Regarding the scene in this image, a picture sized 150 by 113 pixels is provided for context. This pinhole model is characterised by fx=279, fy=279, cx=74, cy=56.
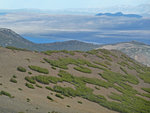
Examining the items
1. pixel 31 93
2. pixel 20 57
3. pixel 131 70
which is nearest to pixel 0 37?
pixel 131 70

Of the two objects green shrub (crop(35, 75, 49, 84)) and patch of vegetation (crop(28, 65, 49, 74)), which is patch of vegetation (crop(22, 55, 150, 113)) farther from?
patch of vegetation (crop(28, 65, 49, 74))

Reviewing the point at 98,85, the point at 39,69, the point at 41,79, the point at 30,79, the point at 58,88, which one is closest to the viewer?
the point at 30,79

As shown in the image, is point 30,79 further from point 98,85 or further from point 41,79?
point 98,85

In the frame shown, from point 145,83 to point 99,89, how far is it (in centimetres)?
1932

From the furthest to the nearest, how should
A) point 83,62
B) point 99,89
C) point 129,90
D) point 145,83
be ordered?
point 145,83, point 83,62, point 129,90, point 99,89

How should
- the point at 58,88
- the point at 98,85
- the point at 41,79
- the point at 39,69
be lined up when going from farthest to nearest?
the point at 98,85 < the point at 39,69 < the point at 41,79 < the point at 58,88

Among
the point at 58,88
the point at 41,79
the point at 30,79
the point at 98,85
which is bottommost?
the point at 98,85

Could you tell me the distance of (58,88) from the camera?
89.5 feet

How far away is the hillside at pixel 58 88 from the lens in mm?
20438

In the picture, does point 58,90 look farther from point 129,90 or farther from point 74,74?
point 129,90

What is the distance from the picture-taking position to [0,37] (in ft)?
636

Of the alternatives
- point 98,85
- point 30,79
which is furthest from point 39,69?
point 98,85

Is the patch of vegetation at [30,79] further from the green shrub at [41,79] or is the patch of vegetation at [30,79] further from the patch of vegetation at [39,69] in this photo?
the patch of vegetation at [39,69]

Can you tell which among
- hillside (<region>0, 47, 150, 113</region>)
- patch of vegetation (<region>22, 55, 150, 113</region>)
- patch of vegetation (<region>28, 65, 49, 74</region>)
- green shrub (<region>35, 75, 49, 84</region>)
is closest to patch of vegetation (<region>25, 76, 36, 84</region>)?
hillside (<region>0, 47, 150, 113</region>)
